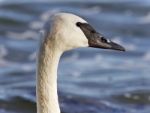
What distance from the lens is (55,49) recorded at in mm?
6328

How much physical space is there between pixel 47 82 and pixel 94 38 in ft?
1.73

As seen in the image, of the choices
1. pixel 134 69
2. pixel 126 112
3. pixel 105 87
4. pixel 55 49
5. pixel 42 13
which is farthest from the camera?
pixel 42 13

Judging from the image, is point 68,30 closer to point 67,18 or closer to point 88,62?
point 67,18

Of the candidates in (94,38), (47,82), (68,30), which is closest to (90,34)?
(94,38)

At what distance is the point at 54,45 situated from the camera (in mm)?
6309

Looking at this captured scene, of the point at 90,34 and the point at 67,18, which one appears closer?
the point at 67,18

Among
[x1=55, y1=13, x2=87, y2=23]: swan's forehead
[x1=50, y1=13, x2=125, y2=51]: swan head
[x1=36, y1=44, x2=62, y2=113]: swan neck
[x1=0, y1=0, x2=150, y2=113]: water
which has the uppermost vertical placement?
[x1=0, y1=0, x2=150, y2=113]: water

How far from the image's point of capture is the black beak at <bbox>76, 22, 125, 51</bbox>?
6.39 metres

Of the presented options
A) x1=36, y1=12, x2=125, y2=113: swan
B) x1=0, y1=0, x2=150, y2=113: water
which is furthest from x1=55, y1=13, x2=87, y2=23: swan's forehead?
x1=0, y1=0, x2=150, y2=113: water

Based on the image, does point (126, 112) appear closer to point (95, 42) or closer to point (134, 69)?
point (134, 69)

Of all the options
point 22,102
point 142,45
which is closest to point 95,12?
point 142,45

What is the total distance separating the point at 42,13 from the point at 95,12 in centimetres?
104

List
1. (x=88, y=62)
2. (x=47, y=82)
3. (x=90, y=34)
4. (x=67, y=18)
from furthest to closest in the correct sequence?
(x=88, y=62)
(x=90, y=34)
(x=47, y=82)
(x=67, y=18)

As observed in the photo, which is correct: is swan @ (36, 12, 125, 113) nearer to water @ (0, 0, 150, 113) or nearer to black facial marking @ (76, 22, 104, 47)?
black facial marking @ (76, 22, 104, 47)
